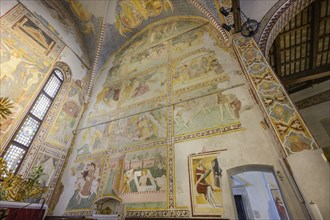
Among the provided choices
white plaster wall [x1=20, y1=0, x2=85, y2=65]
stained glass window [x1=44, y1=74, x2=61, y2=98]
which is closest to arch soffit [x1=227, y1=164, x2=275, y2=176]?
stained glass window [x1=44, y1=74, x2=61, y2=98]

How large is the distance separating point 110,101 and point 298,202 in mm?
7753

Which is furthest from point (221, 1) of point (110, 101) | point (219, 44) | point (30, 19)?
point (30, 19)

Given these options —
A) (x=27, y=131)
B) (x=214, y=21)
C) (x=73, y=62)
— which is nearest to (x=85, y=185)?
(x=27, y=131)

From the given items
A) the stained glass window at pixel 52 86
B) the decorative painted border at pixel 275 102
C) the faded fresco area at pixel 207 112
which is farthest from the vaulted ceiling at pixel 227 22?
the faded fresco area at pixel 207 112

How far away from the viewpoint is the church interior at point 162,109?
4.17 meters

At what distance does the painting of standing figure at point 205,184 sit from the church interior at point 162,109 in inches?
1.1

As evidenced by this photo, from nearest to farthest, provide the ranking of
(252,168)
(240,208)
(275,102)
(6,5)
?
(275,102) < (252,168) < (6,5) < (240,208)

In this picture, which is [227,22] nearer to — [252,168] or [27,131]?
[252,168]

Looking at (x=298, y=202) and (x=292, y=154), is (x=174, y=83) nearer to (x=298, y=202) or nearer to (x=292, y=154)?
(x=292, y=154)

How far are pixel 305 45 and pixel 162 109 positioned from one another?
24.1 feet

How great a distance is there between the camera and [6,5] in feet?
22.8

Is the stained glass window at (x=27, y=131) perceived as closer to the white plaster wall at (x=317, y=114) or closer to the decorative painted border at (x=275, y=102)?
the decorative painted border at (x=275, y=102)

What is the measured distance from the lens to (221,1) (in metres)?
6.43

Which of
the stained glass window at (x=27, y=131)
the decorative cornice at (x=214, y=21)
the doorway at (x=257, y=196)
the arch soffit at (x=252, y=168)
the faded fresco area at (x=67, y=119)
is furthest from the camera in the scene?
the doorway at (x=257, y=196)
